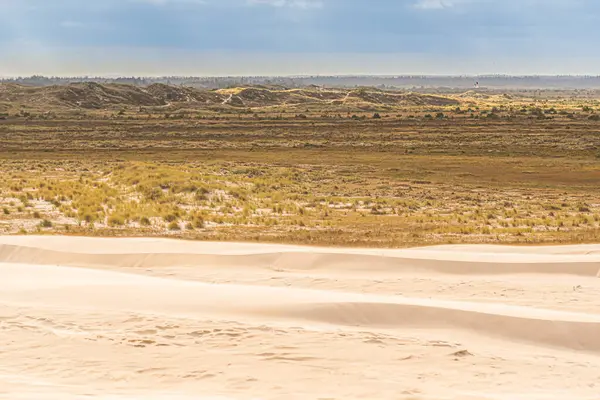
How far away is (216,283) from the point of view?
41.4 ft

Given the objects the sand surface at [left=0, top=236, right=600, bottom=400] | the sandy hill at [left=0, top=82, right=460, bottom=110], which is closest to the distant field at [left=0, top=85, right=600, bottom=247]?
the sand surface at [left=0, top=236, right=600, bottom=400]

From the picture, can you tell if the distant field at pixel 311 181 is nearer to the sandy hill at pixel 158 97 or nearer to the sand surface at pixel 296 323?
the sand surface at pixel 296 323

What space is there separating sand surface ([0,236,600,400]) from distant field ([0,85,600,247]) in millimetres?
3014

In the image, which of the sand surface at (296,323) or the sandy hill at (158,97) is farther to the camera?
the sandy hill at (158,97)

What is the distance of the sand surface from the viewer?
25.2ft

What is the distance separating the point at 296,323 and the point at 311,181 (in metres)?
21.3

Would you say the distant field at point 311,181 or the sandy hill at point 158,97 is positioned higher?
the sandy hill at point 158,97

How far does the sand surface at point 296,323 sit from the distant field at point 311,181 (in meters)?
3.01

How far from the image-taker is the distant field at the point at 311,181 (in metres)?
18.8

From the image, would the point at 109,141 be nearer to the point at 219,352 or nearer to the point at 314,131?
the point at 314,131

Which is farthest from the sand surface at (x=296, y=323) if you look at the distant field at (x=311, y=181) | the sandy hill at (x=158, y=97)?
the sandy hill at (x=158, y=97)

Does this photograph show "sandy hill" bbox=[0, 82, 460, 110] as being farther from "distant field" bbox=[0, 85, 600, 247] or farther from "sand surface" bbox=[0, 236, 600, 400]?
"sand surface" bbox=[0, 236, 600, 400]

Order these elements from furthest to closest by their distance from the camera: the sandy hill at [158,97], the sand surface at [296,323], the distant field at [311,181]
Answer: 1. the sandy hill at [158,97]
2. the distant field at [311,181]
3. the sand surface at [296,323]

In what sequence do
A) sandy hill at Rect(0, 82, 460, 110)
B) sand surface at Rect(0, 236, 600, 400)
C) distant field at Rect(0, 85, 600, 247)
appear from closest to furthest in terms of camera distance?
sand surface at Rect(0, 236, 600, 400)
distant field at Rect(0, 85, 600, 247)
sandy hill at Rect(0, 82, 460, 110)
